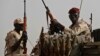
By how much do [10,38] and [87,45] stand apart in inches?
212

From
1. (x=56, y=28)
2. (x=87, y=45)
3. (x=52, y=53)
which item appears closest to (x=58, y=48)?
(x=52, y=53)

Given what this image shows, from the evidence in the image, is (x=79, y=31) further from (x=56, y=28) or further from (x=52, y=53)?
(x=52, y=53)

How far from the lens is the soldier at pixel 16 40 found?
542 inches

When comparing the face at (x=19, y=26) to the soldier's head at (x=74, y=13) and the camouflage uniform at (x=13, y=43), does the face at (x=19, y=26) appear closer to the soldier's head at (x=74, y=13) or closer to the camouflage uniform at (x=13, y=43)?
the camouflage uniform at (x=13, y=43)

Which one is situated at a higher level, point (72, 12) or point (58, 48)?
point (72, 12)

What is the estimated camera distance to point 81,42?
379 inches

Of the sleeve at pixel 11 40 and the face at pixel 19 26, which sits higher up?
the face at pixel 19 26

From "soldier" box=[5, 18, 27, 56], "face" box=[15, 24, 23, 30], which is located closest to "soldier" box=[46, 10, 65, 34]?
"soldier" box=[5, 18, 27, 56]

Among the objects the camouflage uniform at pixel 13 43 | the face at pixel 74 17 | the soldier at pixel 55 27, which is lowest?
the camouflage uniform at pixel 13 43

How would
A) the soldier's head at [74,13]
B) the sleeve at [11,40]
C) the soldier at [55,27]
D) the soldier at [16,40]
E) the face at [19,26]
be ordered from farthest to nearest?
the face at [19,26]
the sleeve at [11,40]
the soldier at [16,40]
the soldier's head at [74,13]
the soldier at [55,27]

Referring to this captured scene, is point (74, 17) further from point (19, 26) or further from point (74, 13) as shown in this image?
point (19, 26)

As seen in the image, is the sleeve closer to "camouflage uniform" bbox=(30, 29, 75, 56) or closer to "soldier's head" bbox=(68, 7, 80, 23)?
"soldier's head" bbox=(68, 7, 80, 23)

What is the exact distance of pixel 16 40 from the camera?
14039mm

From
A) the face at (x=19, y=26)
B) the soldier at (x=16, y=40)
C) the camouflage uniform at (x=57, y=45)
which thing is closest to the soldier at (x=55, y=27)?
the camouflage uniform at (x=57, y=45)
